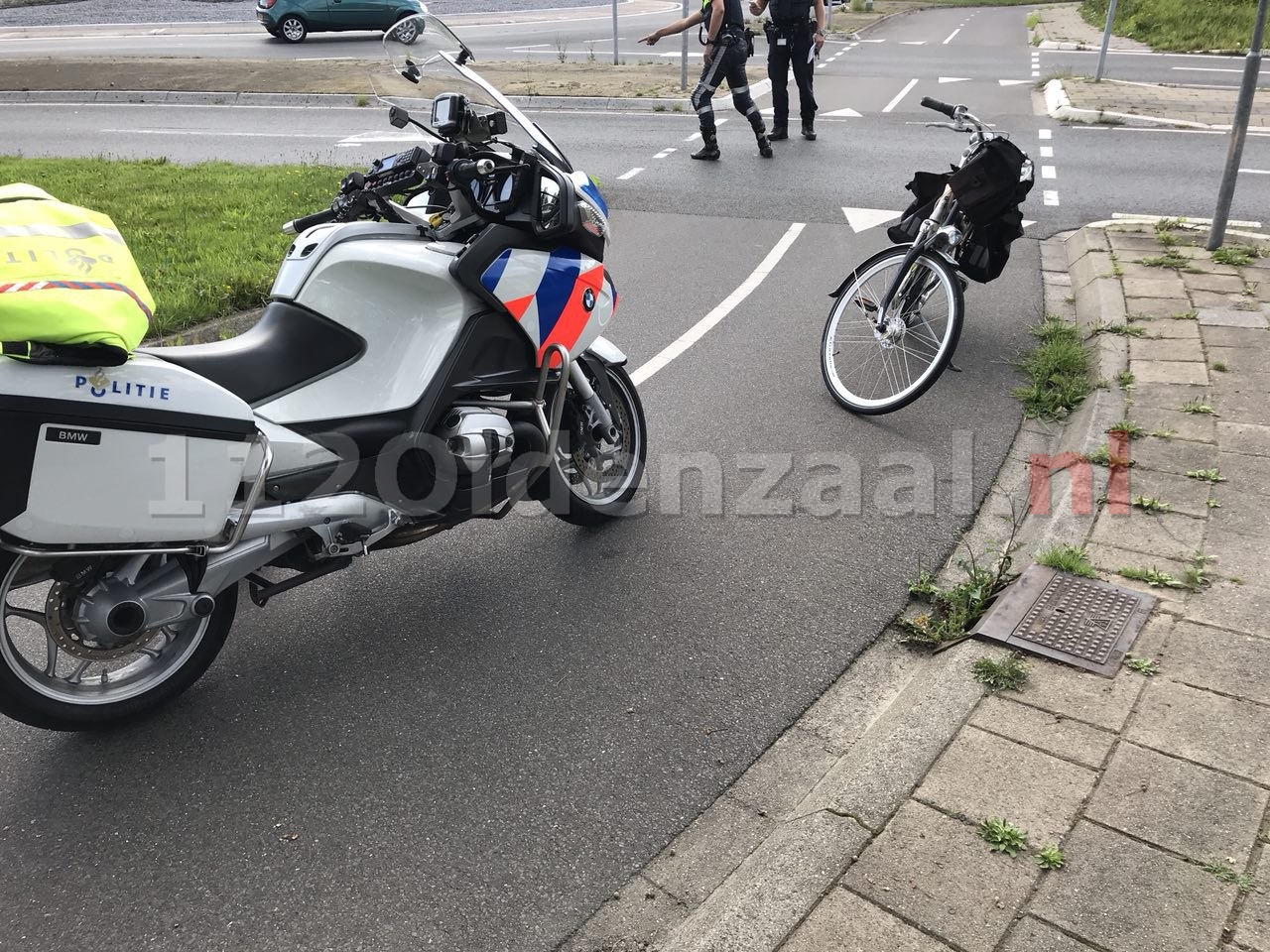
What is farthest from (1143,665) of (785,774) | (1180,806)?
(785,774)

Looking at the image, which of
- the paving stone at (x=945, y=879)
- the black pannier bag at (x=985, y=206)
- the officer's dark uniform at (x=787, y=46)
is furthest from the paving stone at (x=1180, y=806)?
the officer's dark uniform at (x=787, y=46)

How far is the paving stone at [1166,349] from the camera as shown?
18.2ft

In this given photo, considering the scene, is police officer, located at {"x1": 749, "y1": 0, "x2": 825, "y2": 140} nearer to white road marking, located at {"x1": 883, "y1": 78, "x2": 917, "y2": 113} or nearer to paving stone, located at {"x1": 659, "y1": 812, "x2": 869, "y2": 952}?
white road marking, located at {"x1": 883, "y1": 78, "x2": 917, "y2": 113}

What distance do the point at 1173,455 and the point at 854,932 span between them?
3044 mm

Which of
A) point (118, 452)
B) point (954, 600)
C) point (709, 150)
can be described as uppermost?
point (118, 452)

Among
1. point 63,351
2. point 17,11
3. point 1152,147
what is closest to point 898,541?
point 63,351

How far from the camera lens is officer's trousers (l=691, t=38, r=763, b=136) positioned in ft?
37.3

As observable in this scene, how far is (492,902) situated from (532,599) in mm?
1463

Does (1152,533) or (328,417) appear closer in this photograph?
(328,417)

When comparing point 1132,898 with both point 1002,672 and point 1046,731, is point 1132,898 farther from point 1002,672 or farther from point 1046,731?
point 1002,672

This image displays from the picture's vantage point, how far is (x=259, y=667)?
3.57m

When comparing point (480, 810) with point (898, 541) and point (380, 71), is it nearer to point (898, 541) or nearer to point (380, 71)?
point (898, 541)

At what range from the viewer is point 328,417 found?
3336mm

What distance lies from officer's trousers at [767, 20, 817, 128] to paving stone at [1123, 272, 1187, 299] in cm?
642
